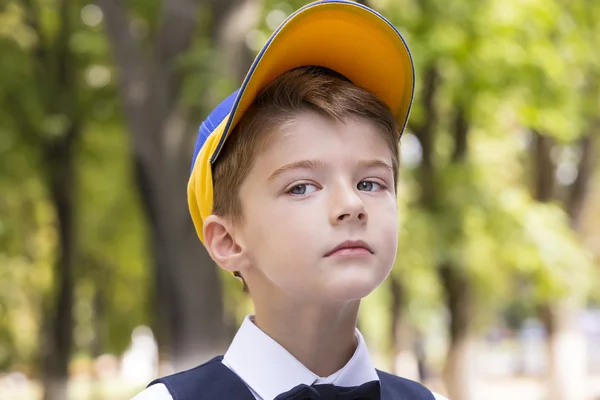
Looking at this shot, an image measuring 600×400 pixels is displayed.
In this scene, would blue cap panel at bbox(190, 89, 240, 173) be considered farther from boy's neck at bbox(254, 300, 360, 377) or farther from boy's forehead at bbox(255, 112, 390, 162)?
boy's neck at bbox(254, 300, 360, 377)

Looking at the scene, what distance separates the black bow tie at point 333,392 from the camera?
1.71 m

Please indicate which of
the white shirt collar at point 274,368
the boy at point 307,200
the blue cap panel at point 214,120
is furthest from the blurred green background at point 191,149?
the white shirt collar at point 274,368

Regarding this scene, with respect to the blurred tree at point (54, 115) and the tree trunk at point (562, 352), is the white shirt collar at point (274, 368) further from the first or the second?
the tree trunk at point (562, 352)

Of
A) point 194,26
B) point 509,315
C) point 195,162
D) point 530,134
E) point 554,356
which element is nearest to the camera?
point 195,162

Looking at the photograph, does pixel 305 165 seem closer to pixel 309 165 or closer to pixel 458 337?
pixel 309 165

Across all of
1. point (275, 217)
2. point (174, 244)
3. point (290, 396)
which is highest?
point (174, 244)

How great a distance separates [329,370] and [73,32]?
453 inches

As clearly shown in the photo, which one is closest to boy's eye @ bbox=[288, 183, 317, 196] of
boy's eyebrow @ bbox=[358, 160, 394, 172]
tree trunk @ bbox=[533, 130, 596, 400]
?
boy's eyebrow @ bbox=[358, 160, 394, 172]

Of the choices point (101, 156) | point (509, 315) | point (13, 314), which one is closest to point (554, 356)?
point (101, 156)

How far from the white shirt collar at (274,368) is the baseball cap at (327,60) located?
0.98 ft

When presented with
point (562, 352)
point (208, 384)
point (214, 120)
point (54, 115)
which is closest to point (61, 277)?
point (54, 115)

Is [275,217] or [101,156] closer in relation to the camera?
[275,217]

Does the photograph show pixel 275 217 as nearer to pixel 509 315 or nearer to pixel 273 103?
pixel 273 103

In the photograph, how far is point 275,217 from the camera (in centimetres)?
176
